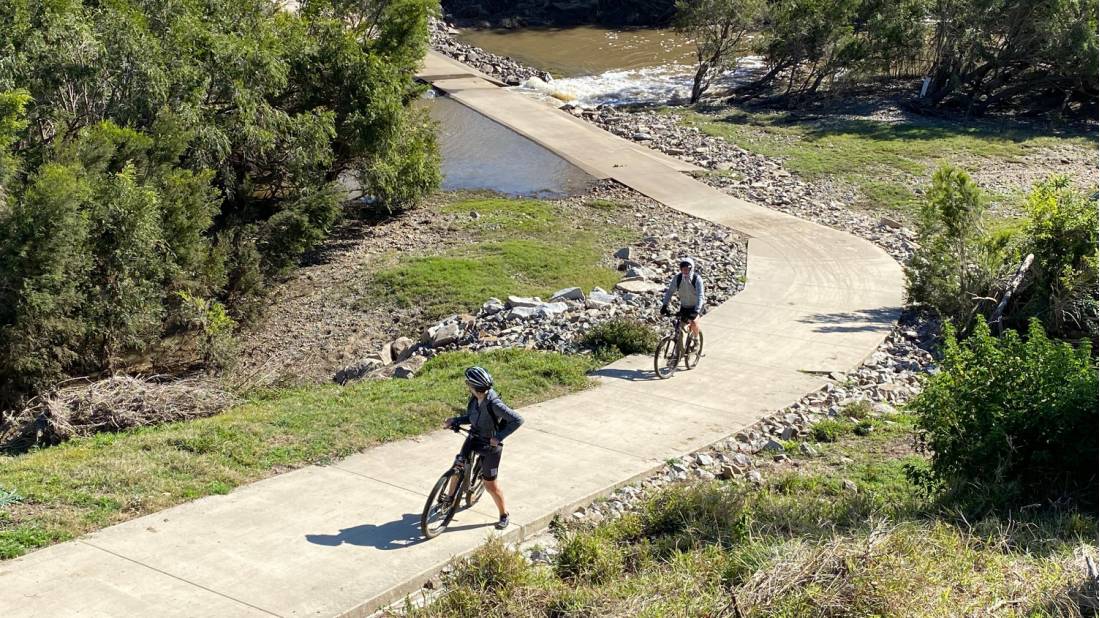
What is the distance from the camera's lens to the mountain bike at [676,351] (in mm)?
14505

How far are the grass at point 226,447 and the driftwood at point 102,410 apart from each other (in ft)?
1.11

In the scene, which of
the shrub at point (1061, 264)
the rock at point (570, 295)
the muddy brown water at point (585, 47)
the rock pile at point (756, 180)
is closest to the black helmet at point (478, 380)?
the rock at point (570, 295)

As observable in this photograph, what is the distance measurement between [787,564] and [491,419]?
2.77m

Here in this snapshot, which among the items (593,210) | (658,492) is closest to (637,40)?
(593,210)

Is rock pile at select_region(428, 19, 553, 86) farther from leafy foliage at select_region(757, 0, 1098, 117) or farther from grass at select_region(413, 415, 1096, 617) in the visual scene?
grass at select_region(413, 415, 1096, 617)

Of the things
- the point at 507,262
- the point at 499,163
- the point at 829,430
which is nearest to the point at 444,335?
the point at 507,262

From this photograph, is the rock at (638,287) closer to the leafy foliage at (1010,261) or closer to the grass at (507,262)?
the grass at (507,262)

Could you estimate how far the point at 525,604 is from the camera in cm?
784

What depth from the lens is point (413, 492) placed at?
10.3 meters

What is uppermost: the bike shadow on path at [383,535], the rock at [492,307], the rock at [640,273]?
the bike shadow on path at [383,535]

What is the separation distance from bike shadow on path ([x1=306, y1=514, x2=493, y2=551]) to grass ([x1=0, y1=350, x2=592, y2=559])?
1.53 m

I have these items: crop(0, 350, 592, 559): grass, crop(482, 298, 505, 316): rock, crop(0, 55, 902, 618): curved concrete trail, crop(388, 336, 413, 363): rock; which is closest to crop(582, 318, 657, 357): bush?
crop(0, 55, 902, 618): curved concrete trail

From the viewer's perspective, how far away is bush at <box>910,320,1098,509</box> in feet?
30.7

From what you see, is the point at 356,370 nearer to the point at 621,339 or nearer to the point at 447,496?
the point at 621,339
